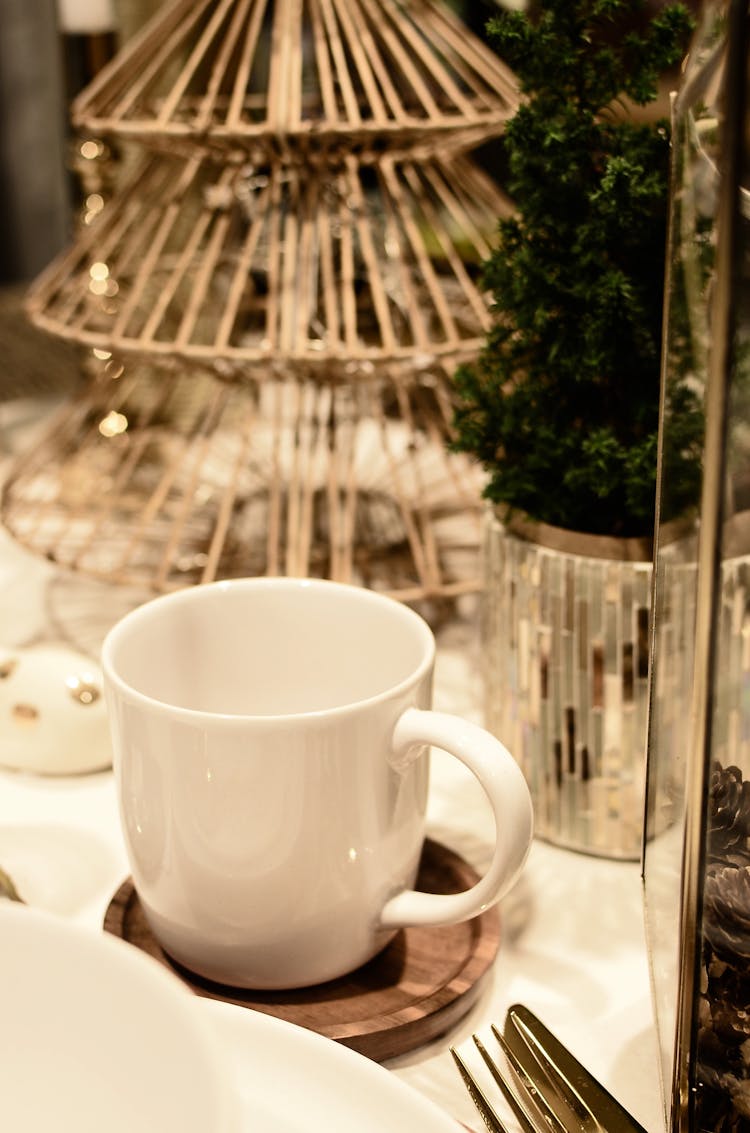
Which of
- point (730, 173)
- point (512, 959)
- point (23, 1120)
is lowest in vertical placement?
point (512, 959)

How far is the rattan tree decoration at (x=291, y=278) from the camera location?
561mm

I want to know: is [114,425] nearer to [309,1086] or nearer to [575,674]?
[575,674]

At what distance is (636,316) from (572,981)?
222 millimetres

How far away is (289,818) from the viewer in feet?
1.12

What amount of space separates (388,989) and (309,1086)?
0.29 ft

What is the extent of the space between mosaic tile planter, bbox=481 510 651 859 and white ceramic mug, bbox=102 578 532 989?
0.07 meters

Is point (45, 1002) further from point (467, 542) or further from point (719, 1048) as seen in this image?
point (467, 542)

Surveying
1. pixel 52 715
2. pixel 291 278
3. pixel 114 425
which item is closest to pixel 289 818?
pixel 52 715

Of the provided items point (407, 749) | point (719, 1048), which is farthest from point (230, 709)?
point (719, 1048)

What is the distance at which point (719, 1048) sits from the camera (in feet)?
0.97

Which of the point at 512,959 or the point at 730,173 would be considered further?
the point at 512,959

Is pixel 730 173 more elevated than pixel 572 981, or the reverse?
pixel 730 173

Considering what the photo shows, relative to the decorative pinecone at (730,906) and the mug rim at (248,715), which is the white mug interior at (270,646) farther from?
the decorative pinecone at (730,906)

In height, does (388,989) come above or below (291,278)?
below
